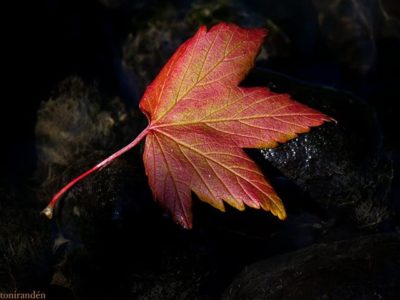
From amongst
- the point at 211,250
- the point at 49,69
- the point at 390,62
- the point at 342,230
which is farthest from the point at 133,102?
the point at 390,62

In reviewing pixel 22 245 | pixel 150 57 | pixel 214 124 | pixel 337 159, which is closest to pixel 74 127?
pixel 150 57

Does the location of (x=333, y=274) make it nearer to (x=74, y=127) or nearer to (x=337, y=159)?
(x=337, y=159)

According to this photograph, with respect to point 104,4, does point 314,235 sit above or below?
below

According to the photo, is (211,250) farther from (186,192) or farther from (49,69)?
(49,69)

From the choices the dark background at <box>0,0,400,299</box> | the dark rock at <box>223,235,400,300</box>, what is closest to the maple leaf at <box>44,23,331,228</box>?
the dark rock at <box>223,235,400,300</box>

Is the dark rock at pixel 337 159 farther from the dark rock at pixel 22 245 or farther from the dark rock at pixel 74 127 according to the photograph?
the dark rock at pixel 22 245

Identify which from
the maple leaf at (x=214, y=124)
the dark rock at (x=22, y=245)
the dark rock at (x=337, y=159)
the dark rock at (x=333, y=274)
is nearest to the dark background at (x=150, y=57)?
the dark rock at (x=22, y=245)
